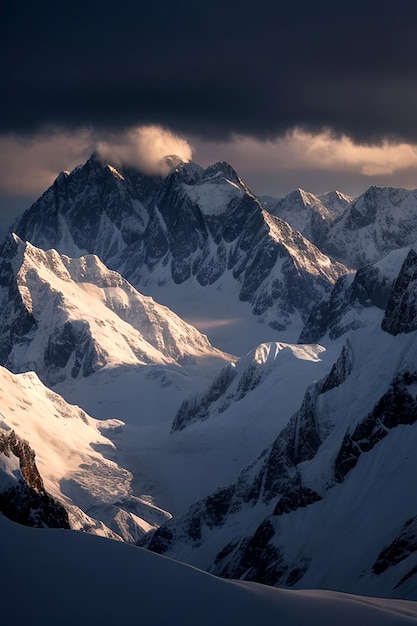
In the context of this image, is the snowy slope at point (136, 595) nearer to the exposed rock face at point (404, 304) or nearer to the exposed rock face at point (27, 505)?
the exposed rock face at point (27, 505)

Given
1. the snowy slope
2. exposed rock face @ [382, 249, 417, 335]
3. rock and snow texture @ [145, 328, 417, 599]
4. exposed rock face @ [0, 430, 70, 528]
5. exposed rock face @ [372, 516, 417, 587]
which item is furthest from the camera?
exposed rock face @ [382, 249, 417, 335]

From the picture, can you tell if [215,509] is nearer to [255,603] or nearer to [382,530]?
[382,530]

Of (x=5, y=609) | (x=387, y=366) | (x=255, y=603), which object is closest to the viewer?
(x=5, y=609)

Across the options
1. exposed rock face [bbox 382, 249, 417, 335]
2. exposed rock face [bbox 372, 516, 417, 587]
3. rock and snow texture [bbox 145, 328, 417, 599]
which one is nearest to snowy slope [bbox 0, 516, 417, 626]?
rock and snow texture [bbox 145, 328, 417, 599]

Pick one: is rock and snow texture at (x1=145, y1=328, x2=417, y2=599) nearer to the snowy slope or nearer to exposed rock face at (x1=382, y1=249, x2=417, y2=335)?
exposed rock face at (x1=382, y1=249, x2=417, y2=335)

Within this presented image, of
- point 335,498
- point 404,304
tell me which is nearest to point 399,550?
point 335,498

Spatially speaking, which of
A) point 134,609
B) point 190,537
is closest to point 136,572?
point 134,609

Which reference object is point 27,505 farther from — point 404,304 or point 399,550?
point 404,304
